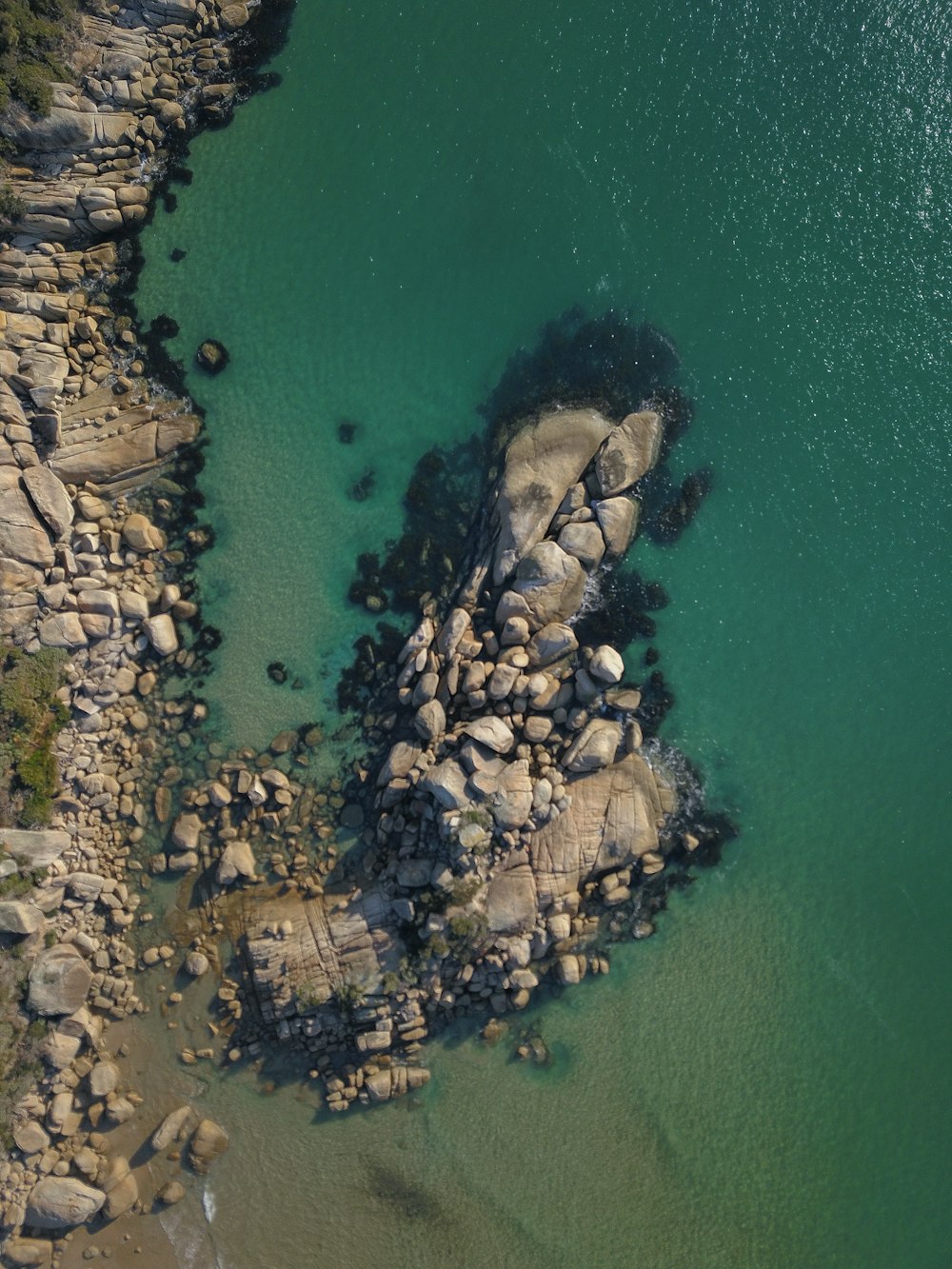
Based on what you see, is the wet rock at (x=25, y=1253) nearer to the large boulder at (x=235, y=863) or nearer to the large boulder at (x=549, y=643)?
the large boulder at (x=235, y=863)

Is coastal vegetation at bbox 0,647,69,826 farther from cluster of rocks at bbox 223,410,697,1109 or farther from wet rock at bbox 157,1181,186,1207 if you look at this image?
wet rock at bbox 157,1181,186,1207

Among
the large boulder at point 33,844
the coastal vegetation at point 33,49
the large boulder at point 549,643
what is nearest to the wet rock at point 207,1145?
the large boulder at point 33,844

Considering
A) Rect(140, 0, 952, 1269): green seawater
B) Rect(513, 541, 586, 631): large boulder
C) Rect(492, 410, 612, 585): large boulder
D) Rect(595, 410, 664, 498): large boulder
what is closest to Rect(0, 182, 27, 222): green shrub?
Rect(140, 0, 952, 1269): green seawater

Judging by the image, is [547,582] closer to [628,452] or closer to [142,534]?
[628,452]

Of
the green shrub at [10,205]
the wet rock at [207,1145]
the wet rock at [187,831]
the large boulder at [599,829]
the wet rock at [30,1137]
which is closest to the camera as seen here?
the wet rock at [30,1137]

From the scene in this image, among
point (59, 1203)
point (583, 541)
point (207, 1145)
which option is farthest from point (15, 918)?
point (583, 541)

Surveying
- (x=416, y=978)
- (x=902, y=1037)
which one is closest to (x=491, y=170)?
(x=416, y=978)
